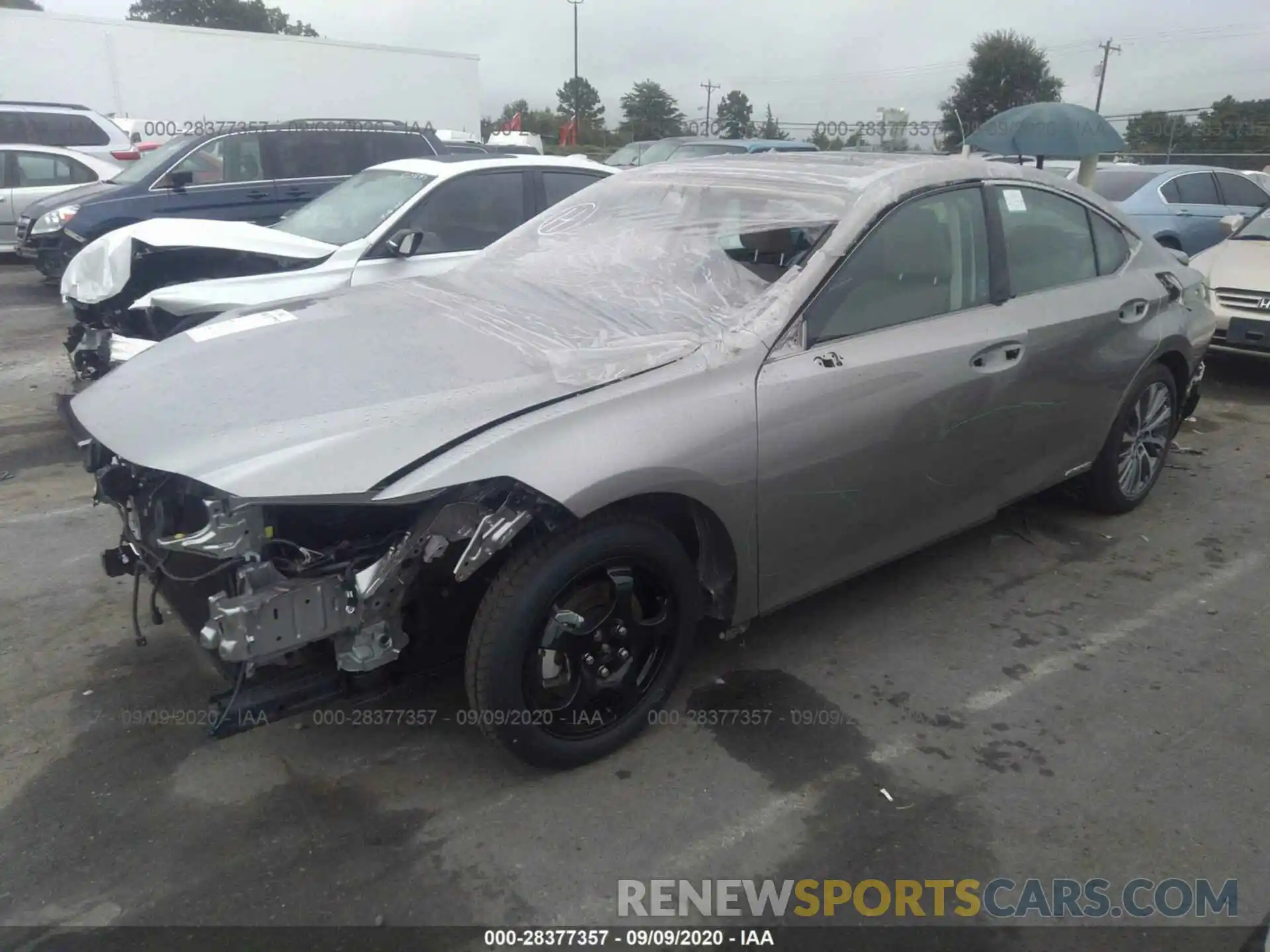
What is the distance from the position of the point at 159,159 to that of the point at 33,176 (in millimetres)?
4367

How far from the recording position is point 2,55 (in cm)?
1756

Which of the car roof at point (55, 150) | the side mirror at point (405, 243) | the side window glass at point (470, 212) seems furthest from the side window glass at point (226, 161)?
the car roof at point (55, 150)

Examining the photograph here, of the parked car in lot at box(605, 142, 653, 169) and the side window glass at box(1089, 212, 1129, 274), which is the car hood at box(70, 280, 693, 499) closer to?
the side window glass at box(1089, 212, 1129, 274)

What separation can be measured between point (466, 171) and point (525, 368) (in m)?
4.06

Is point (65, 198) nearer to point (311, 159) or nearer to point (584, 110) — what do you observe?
point (311, 159)

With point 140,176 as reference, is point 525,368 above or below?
below

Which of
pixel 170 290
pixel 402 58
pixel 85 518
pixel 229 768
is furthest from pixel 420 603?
pixel 402 58

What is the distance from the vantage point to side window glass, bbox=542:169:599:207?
22.1ft

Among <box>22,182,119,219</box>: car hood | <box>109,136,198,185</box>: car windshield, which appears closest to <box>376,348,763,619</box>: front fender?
<box>109,136,198,185</box>: car windshield

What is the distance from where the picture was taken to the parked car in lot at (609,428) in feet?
7.98

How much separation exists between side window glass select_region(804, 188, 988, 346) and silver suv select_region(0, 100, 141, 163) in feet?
43.7

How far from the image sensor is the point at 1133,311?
4.22 meters

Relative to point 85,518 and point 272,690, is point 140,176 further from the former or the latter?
point 272,690

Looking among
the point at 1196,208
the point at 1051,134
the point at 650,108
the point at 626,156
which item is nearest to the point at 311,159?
the point at 1051,134
